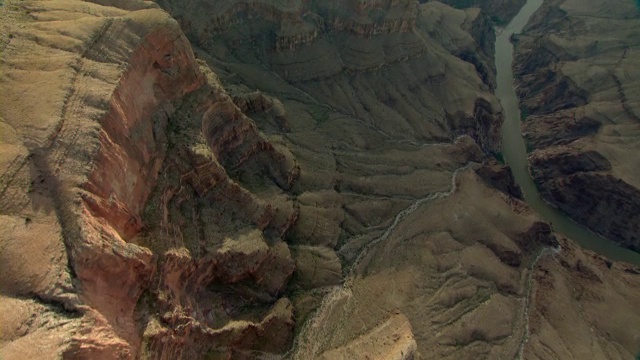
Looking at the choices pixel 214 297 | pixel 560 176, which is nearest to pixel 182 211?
pixel 214 297

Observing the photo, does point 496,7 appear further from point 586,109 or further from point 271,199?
point 271,199

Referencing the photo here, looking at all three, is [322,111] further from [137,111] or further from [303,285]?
[137,111]

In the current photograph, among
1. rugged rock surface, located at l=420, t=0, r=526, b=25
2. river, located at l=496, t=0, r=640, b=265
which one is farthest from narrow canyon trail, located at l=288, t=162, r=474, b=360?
rugged rock surface, located at l=420, t=0, r=526, b=25

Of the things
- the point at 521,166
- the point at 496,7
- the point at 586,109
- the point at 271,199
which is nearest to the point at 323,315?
the point at 271,199

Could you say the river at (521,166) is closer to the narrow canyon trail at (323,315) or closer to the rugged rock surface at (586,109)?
the rugged rock surface at (586,109)

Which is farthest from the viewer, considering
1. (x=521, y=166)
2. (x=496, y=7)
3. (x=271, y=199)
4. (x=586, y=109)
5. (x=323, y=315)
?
(x=496, y=7)

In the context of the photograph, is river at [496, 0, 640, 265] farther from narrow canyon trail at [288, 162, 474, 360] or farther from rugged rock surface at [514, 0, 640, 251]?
narrow canyon trail at [288, 162, 474, 360]

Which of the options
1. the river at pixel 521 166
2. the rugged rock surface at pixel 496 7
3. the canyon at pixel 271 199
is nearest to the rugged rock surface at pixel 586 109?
the canyon at pixel 271 199
